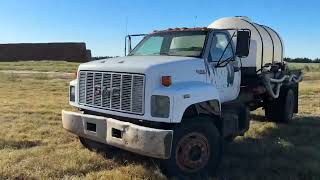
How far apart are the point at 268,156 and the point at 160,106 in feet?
8.89

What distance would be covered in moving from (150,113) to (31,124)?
4.79m

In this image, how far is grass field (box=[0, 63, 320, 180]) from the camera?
718 centimetres


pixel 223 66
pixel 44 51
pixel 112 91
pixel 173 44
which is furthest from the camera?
pixel 44 51

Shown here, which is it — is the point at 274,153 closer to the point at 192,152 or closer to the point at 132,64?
the point at 192,152

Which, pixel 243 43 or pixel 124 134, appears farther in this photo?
pixel 243 43

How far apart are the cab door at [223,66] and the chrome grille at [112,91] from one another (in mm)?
1411

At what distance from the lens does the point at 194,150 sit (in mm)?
7223

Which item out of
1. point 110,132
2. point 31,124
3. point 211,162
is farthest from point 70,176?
point 31,124

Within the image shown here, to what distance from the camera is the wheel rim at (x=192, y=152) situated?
277 inches

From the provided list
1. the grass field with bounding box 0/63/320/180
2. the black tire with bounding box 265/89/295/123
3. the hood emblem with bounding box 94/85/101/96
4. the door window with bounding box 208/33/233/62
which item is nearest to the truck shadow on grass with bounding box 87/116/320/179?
the grass field with bounding box 0/63/320/180

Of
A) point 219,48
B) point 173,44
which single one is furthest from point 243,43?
point 173,44

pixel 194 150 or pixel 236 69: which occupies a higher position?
pixel 236 69

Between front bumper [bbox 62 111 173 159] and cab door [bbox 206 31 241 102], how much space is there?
5.43 ft

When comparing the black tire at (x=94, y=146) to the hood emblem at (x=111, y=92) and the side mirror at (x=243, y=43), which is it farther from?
the side mirror at (x=243, y=43)
